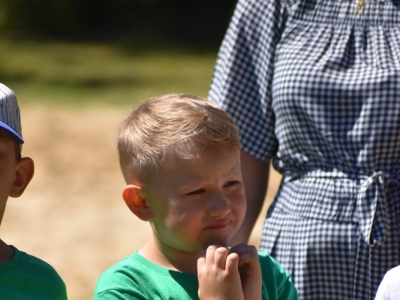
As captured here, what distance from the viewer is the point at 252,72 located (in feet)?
10.1

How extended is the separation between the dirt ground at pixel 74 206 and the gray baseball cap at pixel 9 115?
433cm

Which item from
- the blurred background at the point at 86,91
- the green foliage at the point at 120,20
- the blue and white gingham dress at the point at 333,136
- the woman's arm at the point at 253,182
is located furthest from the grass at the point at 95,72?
the blue and white gingham dress at the point at 333,136

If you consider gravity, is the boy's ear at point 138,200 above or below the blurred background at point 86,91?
above

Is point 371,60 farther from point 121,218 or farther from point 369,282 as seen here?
point 121,218

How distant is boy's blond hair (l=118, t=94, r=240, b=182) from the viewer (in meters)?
2.26

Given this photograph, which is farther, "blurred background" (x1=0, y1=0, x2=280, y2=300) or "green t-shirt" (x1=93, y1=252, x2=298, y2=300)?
"blurred background" (x1=0, y1=0, x2=280, y2=300)

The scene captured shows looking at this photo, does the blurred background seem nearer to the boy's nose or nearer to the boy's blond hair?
the boy's blond hair

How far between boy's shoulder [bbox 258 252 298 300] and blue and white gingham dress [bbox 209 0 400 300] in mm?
448

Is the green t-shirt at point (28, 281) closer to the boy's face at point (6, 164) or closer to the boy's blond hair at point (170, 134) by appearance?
the boy's face at point (6, 164)

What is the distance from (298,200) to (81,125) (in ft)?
32.8

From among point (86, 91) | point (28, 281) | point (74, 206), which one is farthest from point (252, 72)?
point (86, 91)

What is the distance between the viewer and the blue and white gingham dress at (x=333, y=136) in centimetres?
287

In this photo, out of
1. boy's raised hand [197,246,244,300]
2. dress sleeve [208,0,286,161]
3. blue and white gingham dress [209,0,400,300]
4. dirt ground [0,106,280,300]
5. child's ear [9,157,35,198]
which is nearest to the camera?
boy's raised hand [197,246,244,300]

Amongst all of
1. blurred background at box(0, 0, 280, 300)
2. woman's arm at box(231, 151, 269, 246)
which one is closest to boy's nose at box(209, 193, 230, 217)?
blurred background at box(0, 0, 280, 300)
